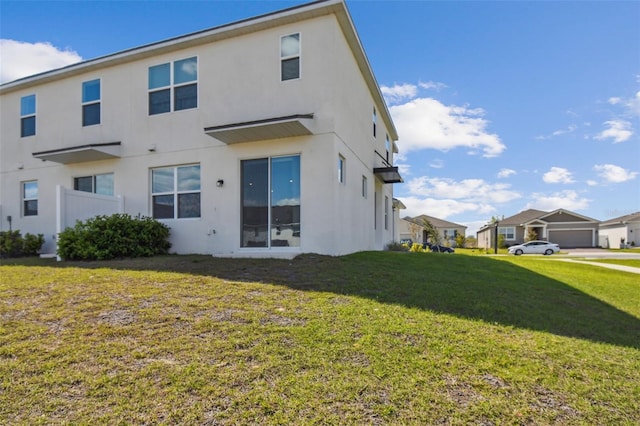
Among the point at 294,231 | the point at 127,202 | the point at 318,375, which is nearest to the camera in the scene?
the point at 318,375

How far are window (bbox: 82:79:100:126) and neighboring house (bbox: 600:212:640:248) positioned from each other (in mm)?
48824

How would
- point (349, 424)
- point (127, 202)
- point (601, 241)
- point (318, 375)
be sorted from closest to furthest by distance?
point (349, 424), point (318, 375), point (127, 202), point (601, 241)

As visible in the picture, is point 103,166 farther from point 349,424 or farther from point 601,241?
point 601,241

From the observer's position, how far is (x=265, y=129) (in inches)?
351

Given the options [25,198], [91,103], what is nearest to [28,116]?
[25,198]

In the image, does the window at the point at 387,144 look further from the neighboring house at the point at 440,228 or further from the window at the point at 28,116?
the neighboring house at the point at 440,228

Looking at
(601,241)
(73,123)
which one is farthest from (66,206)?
(601,241)

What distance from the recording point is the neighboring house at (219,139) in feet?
30.0

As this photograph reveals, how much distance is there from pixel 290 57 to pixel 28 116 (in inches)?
421

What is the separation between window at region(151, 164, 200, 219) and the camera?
10477mm

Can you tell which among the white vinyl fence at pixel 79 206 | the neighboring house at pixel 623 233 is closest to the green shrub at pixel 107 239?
the white vinyl fence at pixel 79 206

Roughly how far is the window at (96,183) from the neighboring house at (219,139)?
0.18ft

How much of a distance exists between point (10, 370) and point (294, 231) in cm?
652

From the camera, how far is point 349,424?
2.52 metres
